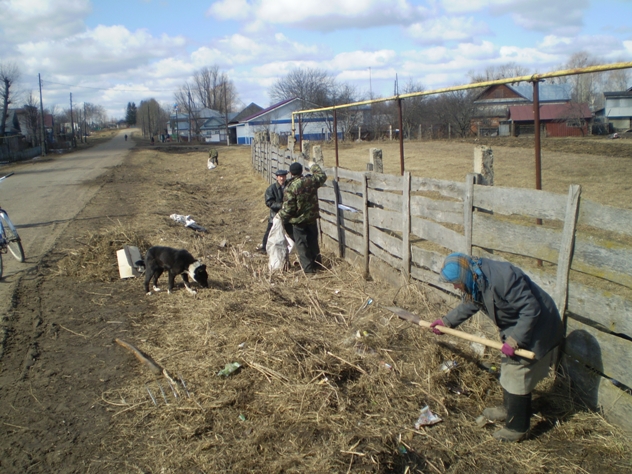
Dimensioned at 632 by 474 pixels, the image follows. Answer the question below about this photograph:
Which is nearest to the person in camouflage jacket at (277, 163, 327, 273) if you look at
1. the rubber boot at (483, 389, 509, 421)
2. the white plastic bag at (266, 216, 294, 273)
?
the white plastic bag at (266, 216, 294, 273)

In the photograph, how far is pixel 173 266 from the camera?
6777mm

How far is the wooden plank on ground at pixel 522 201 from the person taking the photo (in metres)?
4.01

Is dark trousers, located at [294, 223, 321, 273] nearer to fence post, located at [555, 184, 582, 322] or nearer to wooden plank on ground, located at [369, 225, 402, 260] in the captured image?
wooden plank on ground, located at [369, 225, 402, 260]

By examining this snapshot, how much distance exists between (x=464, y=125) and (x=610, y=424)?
25.3 metres

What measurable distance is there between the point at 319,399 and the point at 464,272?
4.98ft

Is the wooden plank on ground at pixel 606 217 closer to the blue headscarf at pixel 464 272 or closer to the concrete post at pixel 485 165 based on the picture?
the blue headscarf at pixel 464 272

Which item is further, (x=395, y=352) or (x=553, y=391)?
(x=395, y=352)

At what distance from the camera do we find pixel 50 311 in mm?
6320

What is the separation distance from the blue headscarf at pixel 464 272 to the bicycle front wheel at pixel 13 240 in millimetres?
7525

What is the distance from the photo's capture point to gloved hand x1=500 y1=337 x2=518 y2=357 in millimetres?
3550

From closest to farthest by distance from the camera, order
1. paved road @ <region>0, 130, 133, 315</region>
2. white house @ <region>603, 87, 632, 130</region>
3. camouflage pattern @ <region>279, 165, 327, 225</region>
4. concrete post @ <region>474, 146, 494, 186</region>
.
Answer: concrete post @ <region>474, 146, 494, 186</region> < camouflage pattern @ <region>279, 165, 327, 225</region> < paved road @ <region>0, 130, 133, 315</region> < white house @ <region>603, 87, 632, 130</region>

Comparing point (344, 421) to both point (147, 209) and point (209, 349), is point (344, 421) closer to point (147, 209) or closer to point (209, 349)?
point (209, 349)

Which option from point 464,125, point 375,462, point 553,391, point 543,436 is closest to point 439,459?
point 375,462

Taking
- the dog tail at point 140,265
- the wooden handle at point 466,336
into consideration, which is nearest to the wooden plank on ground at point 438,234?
the wooden handle at point 466,336
